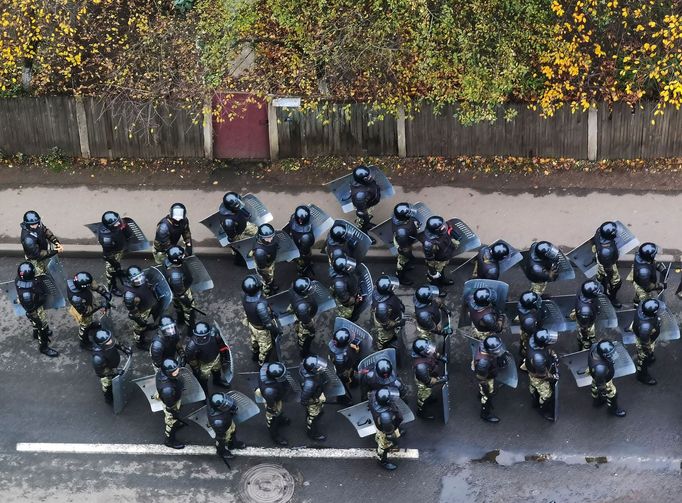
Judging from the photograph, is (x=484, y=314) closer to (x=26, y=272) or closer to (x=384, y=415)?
(x=384, y=415)

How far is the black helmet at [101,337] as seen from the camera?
542 inches

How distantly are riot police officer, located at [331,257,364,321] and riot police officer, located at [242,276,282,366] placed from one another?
1097 millimetres

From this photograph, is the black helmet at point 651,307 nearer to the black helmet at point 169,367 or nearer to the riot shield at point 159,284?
the black helmet at point 169,367

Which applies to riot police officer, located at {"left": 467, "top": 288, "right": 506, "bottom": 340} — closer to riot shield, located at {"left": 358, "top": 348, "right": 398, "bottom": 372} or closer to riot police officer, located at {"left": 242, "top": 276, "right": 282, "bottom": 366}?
riot shield, located at {"left": 358, "top": 348, "right": 398, "bottom": 372}

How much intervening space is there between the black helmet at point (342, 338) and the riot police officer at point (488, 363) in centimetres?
195

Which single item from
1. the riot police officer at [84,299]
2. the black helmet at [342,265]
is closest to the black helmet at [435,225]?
the black helmet at [342,265]

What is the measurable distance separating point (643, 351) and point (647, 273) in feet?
4.11

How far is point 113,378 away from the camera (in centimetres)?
1429

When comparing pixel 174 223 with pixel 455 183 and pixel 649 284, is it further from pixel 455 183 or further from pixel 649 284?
pixel 649 284

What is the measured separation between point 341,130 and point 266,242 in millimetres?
4456

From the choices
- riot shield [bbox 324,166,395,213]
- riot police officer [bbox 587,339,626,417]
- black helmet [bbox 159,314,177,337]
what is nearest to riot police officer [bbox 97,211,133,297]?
black helmet [bbox 159,314,177,337]

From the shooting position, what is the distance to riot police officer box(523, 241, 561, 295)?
49.0ft

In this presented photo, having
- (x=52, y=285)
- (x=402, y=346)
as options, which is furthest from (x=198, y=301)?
(x=402, y=346)

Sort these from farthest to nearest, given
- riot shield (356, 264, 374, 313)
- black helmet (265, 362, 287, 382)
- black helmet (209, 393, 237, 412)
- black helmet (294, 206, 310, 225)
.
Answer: black helmet (294, 206, 310, 225) < riot shield (356, 264, 374, 313) < black helmet (265, 362, 287, 382) < black helmet (209, 393, 237, 412)
